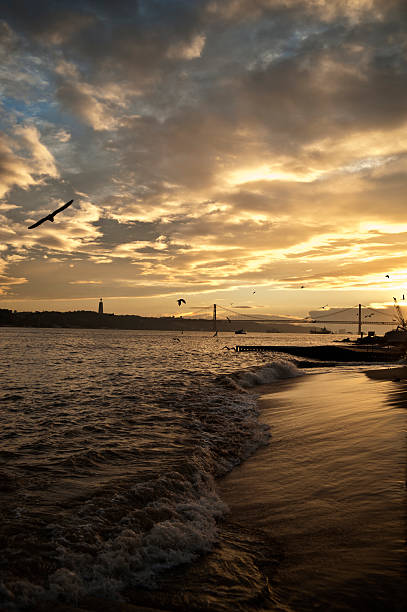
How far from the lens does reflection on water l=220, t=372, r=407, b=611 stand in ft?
11.4

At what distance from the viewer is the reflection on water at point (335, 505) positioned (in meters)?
3.47

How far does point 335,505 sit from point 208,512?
5.79ft

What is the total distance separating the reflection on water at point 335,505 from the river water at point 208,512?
0.06ft

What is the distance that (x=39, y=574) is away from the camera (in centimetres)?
394

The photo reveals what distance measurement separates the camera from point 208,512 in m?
5.44

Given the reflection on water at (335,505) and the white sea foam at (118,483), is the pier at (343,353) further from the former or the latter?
the reflection on water at (335,505)

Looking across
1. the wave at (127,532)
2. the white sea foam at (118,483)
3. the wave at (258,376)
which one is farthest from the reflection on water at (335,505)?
the wave at (258,376)

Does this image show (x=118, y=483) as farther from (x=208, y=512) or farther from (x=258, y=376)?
(x=258, y=376)

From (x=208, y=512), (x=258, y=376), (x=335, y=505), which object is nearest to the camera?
(x=335, y=505)

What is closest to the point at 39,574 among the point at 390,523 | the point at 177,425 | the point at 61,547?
the point at 61,547

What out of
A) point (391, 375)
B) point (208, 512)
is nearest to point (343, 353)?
point (391, 375)

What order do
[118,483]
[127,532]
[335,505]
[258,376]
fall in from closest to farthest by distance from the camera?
1. [127,532]
2. [335,505]
3. [118,483]
4. [258,376]

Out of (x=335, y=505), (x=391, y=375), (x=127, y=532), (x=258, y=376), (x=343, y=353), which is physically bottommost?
(x=343, y=353)

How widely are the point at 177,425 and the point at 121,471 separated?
4.01 metres
